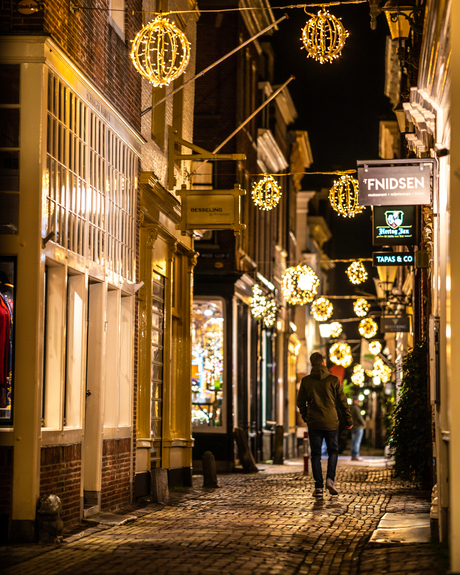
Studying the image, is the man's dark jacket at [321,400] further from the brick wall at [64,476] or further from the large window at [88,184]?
the brick wall at [64,476]

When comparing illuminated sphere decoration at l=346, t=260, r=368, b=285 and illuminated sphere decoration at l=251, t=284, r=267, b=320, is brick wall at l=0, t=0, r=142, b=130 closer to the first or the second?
illuminated sphere decoration at l=346, t=260, r=368, b=285

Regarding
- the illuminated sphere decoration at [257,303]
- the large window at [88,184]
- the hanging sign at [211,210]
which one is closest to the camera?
the large window at [88,184]

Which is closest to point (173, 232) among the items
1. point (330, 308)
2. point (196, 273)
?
point (196, 273)

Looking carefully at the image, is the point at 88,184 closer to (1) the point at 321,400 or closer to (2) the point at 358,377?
(1) the point at 321,400

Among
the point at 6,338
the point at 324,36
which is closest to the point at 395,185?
the point at 324,36

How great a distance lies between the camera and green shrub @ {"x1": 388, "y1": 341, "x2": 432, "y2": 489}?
15.2m

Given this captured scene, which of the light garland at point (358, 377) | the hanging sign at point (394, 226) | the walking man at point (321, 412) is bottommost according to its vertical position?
the walking man at point (321, 412)

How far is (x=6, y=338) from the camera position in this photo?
971 cm

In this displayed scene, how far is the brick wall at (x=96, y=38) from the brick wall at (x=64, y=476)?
14.0 feet

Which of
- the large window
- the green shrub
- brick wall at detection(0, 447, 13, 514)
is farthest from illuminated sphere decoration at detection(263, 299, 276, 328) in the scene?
brick wall at detection(0, 447, 13, 514)

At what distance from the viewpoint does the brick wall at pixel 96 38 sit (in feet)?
32.8

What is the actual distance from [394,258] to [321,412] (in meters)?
4.22

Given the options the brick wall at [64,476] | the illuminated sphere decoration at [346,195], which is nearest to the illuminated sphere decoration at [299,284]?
the illuminated sphere decoration at [346,195]

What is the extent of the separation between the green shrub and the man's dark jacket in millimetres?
1518
